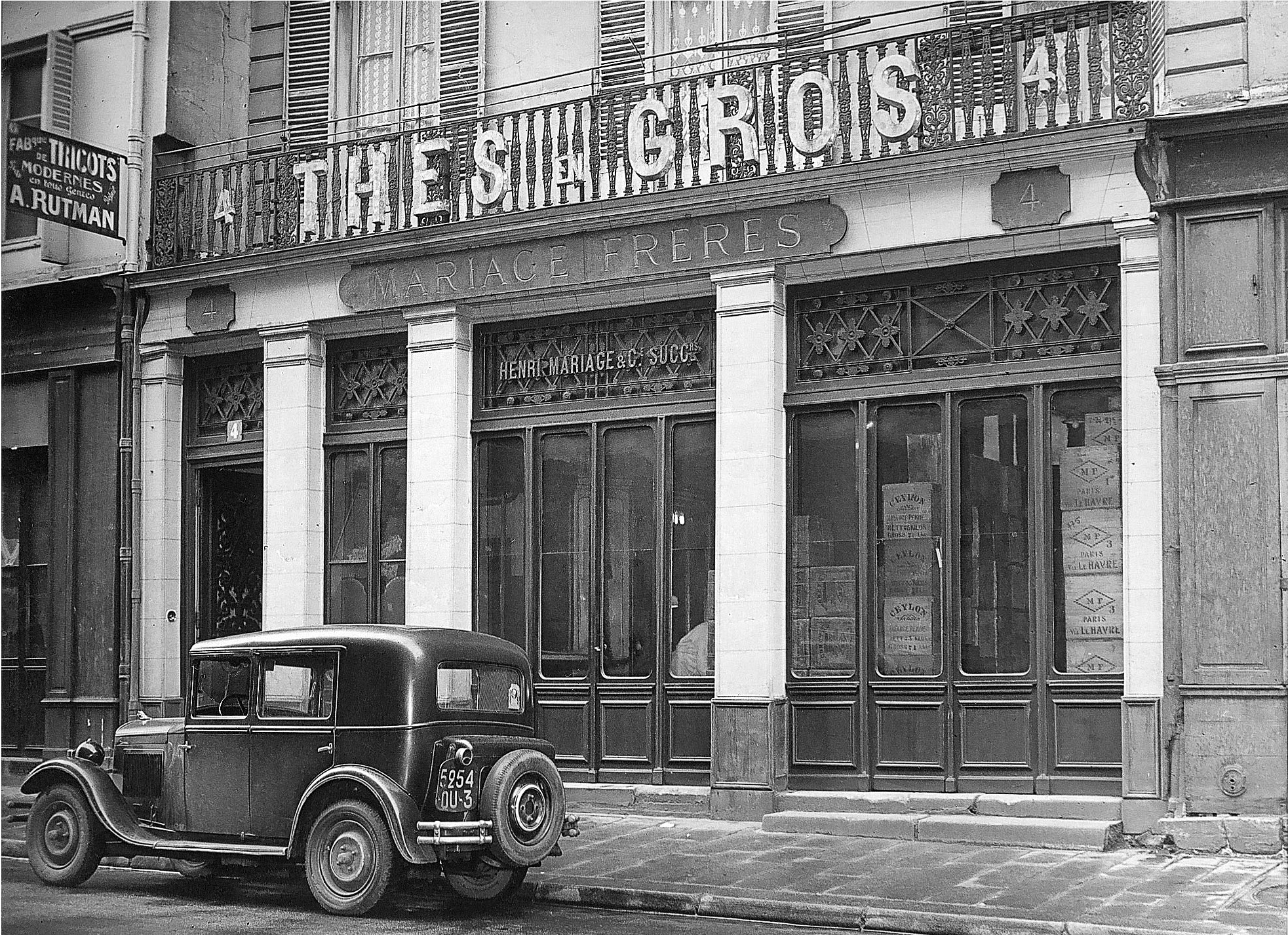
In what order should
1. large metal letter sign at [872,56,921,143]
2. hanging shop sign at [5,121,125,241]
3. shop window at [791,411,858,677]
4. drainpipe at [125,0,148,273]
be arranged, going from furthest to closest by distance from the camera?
drainpipe at [125,0,148,273], shop window at [791,411,858,677], large metal letter sign at [872,56,921,143], hanging shop sign at [5,121,125,241]

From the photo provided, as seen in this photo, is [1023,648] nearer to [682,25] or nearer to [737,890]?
[737,890]

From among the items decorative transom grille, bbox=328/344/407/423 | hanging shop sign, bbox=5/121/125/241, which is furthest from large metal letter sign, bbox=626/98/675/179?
hanging shop sign, bbox=5/121/125/241

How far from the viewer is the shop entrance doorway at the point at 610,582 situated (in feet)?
45.0

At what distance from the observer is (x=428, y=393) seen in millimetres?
14930

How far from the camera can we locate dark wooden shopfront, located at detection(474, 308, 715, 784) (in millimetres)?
13766

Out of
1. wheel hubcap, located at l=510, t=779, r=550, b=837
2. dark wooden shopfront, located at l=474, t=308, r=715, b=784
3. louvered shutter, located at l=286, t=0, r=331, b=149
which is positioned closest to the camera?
wheel hubcap, located at l=510, t=779, r=550, b=837

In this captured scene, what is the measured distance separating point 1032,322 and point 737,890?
219 inches

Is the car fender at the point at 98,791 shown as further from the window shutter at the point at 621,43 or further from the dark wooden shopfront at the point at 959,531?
the window shutter at the point at 621,43

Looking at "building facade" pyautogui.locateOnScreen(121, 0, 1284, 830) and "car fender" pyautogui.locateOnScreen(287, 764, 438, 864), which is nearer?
"car fender" pyautogui.locateOnScreen(287, 764, 438, 864)

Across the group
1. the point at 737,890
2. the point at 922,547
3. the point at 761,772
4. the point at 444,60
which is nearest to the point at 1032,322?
the point at 922,547

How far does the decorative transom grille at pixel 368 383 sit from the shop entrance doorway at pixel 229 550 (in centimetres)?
143

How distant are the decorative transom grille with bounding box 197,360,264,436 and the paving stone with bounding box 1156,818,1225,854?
1051 centimetres

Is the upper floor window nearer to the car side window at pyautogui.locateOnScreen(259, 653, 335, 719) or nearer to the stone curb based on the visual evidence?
the car side window at pyautogui.locateOnScreen(259, 653, 335, 719)

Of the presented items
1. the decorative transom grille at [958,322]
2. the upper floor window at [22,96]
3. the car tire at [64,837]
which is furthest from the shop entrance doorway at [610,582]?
the upper floor window at [22,96]
